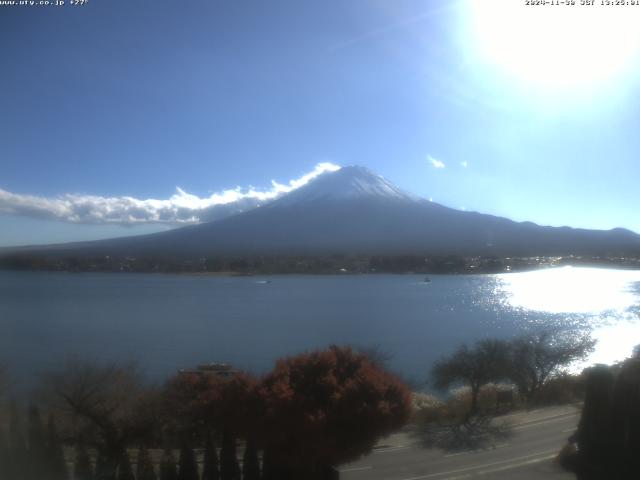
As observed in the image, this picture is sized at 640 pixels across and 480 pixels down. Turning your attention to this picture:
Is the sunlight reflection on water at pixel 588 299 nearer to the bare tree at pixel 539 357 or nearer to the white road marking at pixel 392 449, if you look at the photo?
the bare tree at pixel 539 357

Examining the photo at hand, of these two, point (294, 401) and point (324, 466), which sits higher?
point (294, 401)

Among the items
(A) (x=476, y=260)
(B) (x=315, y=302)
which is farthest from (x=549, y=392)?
(A) (x=476, y=260)

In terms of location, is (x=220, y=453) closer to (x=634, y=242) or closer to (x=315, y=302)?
(x=315, y=302)

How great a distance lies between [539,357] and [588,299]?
5.87 m

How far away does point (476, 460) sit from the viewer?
451 cm

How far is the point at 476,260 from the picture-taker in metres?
17.8

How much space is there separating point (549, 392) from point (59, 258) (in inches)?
376

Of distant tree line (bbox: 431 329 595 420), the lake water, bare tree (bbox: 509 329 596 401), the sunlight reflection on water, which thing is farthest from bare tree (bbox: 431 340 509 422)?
the sunlight reflection on water

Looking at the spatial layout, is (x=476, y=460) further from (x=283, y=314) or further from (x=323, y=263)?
(x=323, y=263)

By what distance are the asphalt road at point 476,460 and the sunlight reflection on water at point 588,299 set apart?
2.54m

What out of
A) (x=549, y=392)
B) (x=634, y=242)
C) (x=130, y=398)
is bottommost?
(x=549, y=392)

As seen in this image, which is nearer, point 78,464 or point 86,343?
point 78,464

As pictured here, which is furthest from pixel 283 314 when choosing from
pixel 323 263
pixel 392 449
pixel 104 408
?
pixel 392 449

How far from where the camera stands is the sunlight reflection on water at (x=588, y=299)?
27.8 feet
